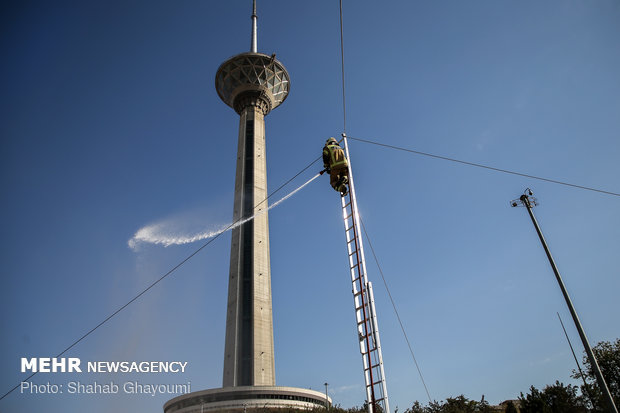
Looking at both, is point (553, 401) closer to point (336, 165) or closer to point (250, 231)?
point (336, 165)

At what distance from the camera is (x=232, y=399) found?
2127 inches

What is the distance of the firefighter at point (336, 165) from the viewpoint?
16.5m

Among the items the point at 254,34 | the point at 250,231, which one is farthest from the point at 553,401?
the point at 254,34

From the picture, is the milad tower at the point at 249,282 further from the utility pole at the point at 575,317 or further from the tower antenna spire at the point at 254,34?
the utility pole at the point at 575,317

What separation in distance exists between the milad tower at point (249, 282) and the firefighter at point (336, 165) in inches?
1809

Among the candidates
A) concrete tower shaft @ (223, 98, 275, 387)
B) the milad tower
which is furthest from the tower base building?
concrete tower shaft @ (223, 98, 275, 387)

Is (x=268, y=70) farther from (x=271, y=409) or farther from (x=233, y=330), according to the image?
(x=271, y=409)

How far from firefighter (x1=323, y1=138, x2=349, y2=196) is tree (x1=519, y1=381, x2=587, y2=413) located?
101 feet

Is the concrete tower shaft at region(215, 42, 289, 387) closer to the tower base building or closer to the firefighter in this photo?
the tower base building

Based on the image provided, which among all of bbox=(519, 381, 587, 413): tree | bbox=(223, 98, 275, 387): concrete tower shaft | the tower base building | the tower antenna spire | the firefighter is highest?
the tower antenna spire

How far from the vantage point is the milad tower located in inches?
2181

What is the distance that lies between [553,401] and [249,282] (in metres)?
43.1

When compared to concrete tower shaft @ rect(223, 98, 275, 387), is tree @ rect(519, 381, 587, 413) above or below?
below

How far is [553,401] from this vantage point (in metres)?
35.9
